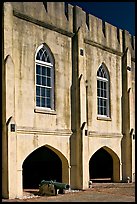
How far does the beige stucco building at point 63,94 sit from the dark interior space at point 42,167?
0.24 feet

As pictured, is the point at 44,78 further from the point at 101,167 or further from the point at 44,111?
the point at 101,167

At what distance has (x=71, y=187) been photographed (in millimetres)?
20812

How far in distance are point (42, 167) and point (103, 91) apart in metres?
8.04

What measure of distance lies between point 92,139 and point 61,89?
13.1 ft

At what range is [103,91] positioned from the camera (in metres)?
24.1

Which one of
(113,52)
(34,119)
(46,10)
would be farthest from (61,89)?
(113,52)

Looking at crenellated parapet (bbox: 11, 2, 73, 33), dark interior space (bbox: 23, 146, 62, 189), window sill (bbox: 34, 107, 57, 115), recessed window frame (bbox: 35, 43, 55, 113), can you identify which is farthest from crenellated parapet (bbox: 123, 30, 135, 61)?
dark interior space (bbox: 23, 146, 62, 189)

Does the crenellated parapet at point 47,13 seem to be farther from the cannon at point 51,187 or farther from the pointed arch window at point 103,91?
the cannon at point 51,187

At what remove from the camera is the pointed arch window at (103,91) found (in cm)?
2372

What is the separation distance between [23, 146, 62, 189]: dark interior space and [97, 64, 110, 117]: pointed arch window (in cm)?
518

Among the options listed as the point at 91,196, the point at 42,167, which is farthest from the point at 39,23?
the point at 42,167

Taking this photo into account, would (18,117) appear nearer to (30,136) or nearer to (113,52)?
(30,136)

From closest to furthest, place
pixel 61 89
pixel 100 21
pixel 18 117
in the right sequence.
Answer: pixel 18 117
pixel 61 89
pixel 100 21

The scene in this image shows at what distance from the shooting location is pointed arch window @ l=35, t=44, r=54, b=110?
772 inches
